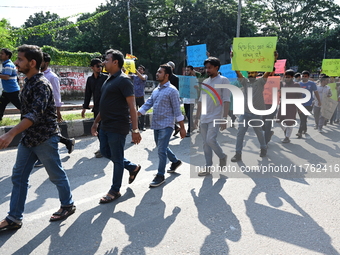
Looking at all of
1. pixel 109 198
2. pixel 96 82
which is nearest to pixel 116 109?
pixel 109 198

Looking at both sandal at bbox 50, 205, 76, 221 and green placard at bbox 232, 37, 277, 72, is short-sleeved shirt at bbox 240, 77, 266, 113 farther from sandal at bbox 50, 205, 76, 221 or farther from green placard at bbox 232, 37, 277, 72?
sandal at bbox 50, 205, 76, 221

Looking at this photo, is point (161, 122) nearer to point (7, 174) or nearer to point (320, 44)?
point (7, 174)

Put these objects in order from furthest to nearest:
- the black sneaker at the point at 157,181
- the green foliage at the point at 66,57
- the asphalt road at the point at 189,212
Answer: the green foliage at the point at 66,57
the black sneaker at the point at 157,181
the asphalt road at the point at 189,212

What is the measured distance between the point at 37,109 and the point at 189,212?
1804 millimetres

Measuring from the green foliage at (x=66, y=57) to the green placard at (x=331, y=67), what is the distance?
1327 cm

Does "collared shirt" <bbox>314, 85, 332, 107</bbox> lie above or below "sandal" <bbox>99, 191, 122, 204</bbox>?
above

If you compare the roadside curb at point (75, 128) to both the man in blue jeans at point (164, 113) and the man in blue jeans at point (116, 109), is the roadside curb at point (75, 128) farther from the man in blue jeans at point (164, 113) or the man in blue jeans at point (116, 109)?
the man in blue jeans at point (116, 109)

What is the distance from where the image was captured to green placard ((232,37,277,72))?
4992 millimetres

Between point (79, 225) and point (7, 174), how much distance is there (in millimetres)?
2211

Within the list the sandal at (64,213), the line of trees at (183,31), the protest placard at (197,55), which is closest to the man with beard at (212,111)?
the sandal at (64,213)

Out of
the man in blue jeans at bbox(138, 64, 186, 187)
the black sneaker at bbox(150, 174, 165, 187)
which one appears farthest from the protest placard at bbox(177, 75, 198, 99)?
the black sneaker at bbox(150, 174, 165, 187)

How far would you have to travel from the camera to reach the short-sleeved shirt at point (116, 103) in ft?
11.2

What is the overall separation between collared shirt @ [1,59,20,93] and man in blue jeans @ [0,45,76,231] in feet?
11.7

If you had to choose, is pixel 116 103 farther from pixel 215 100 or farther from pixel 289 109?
pixel 289 109
